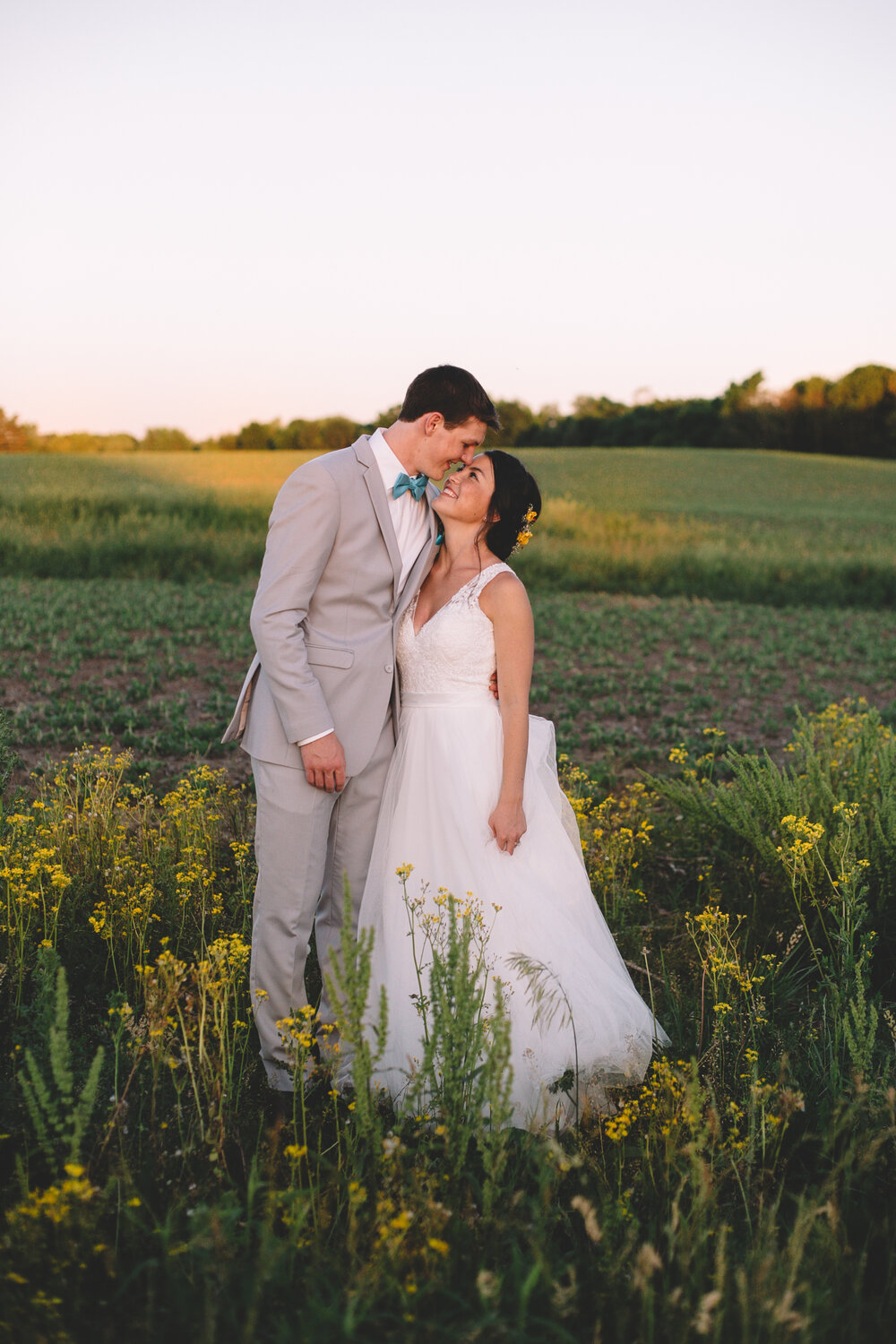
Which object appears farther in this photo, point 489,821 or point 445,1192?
point 489,821

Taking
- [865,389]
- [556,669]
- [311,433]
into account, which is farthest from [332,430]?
[556,669]

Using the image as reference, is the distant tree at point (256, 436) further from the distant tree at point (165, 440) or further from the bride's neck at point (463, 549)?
the bride's neck at point (463, 549)

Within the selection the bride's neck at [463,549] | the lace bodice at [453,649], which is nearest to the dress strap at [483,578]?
the lace bodice at [453,649]

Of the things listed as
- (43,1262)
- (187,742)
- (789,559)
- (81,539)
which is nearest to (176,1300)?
(43,1262)

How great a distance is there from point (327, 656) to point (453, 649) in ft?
1.76

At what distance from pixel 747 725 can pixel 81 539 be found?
15670 millimetres

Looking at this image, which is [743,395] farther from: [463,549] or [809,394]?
[463,549]

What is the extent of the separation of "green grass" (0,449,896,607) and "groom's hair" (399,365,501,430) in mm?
16436

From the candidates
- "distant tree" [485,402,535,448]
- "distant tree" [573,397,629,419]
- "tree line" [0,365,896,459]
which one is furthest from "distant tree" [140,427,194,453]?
"distant tree" [573,397,629,419]

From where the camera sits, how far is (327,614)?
348 centimetres

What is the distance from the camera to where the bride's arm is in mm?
3514

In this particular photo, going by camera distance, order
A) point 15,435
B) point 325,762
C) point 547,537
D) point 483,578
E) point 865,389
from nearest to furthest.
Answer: point 325,762, point 483,578, point 547,537, point 15,435, point 865,389

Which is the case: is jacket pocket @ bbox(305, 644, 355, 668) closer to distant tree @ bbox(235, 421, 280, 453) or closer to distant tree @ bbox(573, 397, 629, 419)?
distant tree @ bbox(235, 421, 280, 453)

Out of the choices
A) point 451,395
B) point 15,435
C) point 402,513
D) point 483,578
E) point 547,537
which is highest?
point 15,435
